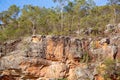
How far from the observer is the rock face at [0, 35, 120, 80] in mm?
18859

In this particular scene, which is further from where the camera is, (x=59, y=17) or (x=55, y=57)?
(x=59, y=17)

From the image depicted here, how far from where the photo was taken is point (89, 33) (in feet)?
77.1

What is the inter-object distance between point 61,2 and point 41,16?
291cm

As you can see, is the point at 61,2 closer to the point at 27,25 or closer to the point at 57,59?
the point at 27,25

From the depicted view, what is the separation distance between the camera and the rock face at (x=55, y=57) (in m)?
18.9

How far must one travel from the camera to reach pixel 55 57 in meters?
19.4

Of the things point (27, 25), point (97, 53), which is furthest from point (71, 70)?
point (27, 25)

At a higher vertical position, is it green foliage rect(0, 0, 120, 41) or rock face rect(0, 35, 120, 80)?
green foliage rect(0, 0, 120, 41)

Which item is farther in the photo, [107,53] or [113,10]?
[113,10]

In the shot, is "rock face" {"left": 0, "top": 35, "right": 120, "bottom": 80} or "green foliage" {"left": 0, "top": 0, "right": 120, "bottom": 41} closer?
"rock face" {"left": 0, "top": 35, "right": 120, "bottom": 80}

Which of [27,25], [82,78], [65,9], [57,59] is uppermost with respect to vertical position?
[65,9]

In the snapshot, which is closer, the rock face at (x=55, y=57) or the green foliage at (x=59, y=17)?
the rock face at (x=55, y=57)

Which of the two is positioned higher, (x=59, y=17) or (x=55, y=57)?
(x=59, y=17)

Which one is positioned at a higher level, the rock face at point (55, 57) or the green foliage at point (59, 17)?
the green foliage at point (59, 17)
